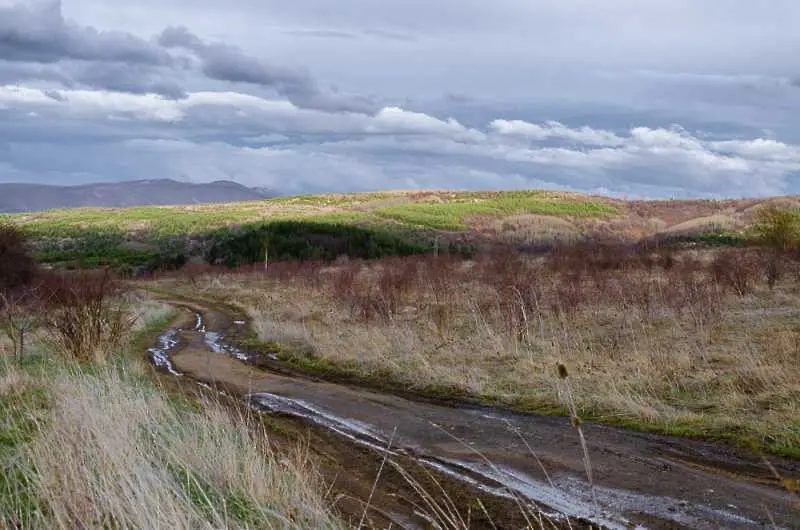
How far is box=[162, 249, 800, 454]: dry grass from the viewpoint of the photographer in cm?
952

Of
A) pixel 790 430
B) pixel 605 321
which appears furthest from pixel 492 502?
pixel 605 321

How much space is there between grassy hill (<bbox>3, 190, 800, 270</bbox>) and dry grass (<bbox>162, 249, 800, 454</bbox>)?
129ft

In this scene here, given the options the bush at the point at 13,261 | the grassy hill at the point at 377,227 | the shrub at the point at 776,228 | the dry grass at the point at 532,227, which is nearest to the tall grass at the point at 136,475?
the bush at the point at 13,261

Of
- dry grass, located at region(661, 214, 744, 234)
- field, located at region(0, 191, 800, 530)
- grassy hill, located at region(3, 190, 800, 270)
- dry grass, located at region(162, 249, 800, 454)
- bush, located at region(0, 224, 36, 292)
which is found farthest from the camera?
dry grass, located at region(661, 214, 744, 234)

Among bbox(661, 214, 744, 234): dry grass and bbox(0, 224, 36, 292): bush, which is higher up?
bbox(661, 214, 744, 234): dry grass

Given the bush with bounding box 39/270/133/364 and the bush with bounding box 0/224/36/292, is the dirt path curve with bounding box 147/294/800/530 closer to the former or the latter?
the bush with bounding box 39/270/133/364

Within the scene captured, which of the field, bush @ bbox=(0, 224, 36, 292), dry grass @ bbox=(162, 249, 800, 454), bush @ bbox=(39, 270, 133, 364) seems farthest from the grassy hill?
bush @ bbox=(39, 270, 133, 364)

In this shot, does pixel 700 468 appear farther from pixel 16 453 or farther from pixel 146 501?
pixel 16 453

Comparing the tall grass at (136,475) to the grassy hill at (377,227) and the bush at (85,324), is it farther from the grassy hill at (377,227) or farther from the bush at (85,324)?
the grassy hill at (377,227)

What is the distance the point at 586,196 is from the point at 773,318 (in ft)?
453

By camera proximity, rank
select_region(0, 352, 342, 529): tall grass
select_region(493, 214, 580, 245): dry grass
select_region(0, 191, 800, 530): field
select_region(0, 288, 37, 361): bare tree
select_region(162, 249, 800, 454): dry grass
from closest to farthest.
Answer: select_region(0, 352, 342, 529): tall grass → select_region(0, 191, 800, 530): field → select_region(162, 249, 800, 454): dry grass → select_region(0, 288, 37, 361): bare tree → select_region(493, 214, 580, 245): dry grass

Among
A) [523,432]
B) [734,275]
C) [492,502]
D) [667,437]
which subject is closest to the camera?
[492,502]

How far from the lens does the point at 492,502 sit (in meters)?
6.52

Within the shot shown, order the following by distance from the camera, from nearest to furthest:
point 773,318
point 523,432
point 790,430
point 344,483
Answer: point 344,483 < point 790,430 < point 523,432 < point 773,318
